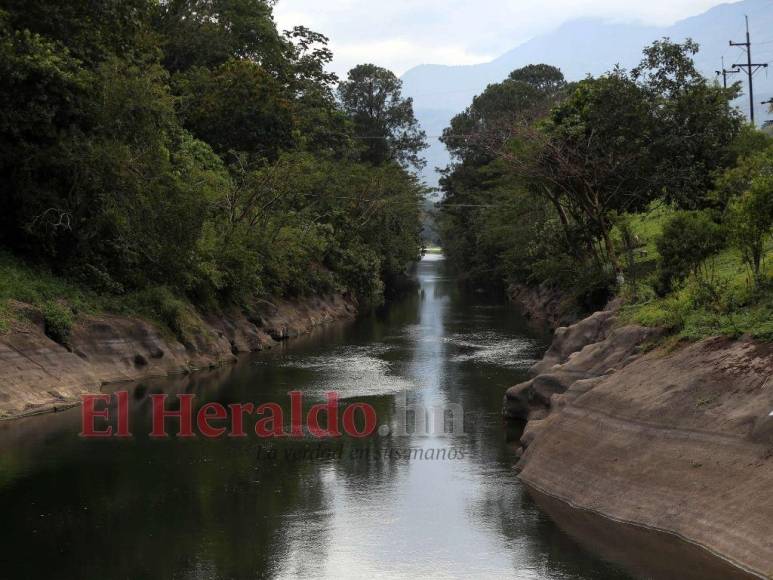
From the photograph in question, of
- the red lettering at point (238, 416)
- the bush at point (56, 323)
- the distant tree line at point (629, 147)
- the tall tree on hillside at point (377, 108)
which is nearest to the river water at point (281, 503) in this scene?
the red lettering at point (238, 416)

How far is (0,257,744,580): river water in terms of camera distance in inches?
610

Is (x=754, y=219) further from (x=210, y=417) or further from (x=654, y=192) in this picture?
(x=654, y=192)

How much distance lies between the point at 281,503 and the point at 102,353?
15.3 m

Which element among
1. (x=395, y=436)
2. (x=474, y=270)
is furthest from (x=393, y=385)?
(x=474, y=270)

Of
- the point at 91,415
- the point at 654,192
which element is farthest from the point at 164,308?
the point at 654,192

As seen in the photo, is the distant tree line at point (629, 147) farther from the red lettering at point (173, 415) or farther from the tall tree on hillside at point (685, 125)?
the red lettering at point (173, 415)

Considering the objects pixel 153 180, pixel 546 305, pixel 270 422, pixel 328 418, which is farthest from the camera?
pixel 546 305

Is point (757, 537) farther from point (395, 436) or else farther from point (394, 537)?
point (395, 436)

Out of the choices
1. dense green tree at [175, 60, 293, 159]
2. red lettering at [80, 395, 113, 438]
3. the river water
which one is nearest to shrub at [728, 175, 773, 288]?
the river water

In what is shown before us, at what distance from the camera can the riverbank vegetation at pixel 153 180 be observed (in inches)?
1278

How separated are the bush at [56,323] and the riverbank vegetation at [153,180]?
420 mm

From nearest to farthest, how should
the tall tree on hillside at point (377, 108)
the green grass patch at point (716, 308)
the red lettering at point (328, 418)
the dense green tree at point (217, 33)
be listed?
the green grass patch at point (716, 308)
the red lettering at point (328, 418)
the dense green tree at point (217, 33)
the tall tree on hillside at point (377, 108)

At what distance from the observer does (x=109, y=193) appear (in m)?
34.2

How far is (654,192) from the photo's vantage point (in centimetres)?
4219
